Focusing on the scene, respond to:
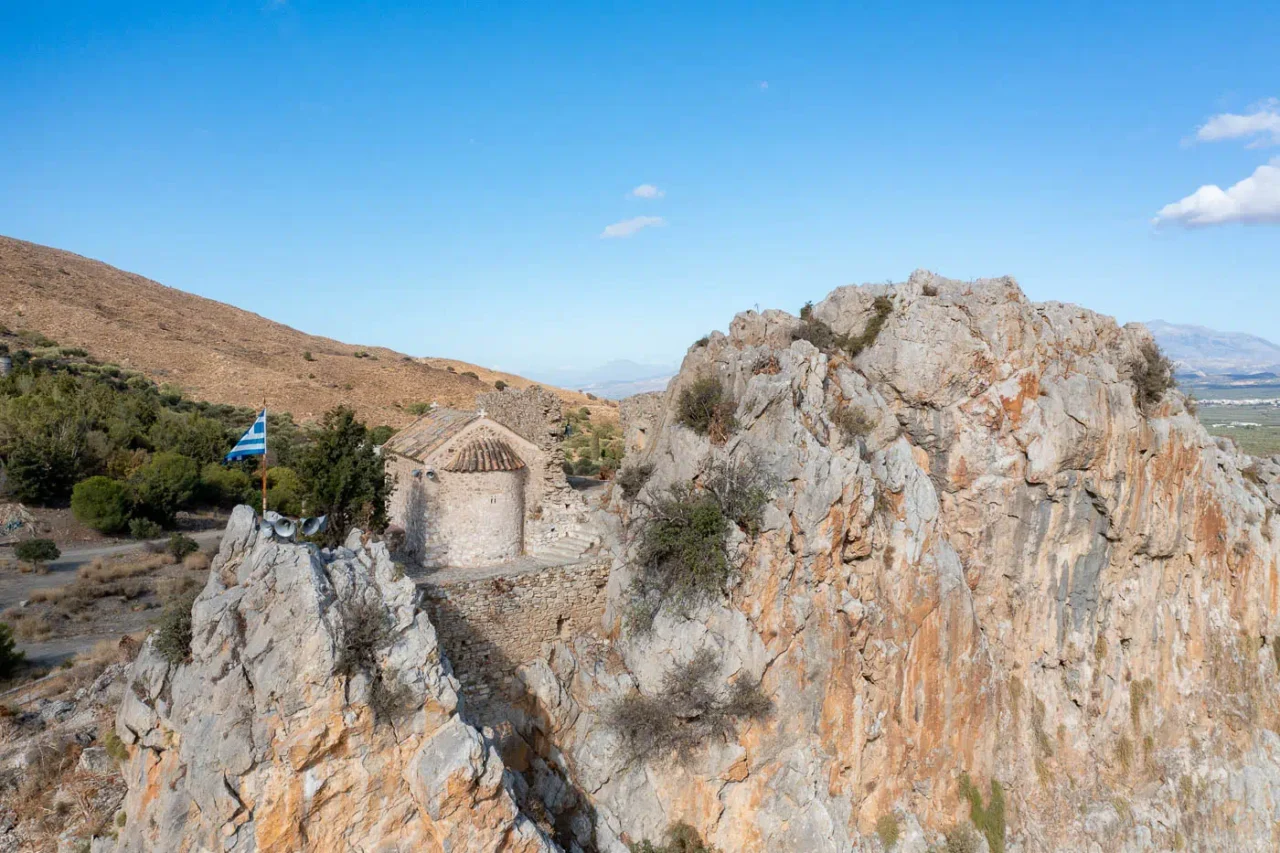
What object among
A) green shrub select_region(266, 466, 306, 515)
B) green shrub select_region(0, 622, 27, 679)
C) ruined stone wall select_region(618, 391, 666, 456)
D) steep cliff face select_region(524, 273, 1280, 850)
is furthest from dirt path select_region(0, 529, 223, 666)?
ruined stone wall select_region(618, 391, 666, 456)

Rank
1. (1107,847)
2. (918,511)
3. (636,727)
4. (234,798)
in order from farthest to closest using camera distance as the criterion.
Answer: (1107,847) < (918,511) < (636,727) < (234,798)

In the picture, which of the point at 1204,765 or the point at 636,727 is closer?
the point at 636,727

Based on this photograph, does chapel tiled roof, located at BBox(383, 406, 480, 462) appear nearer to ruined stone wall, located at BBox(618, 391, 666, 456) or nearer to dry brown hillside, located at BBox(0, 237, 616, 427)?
ruined stone wall, located at BBox(618, 391, 666, 456)

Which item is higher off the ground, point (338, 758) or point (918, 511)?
point (918, 511)

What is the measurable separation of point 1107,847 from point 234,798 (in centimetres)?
1986

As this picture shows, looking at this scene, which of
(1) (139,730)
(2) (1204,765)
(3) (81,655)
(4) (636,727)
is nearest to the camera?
(1) (139,730)

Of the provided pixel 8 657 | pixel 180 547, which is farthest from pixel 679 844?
pixel 180 547

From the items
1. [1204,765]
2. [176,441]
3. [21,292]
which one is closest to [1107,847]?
[1204,765]

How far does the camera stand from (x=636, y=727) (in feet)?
45.2

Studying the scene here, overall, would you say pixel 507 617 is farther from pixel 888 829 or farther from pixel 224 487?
pixel 224 487

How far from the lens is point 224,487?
33.3 meters

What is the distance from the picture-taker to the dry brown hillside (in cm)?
5503

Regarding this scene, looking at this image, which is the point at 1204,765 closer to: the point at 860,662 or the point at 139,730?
the point at 860,662

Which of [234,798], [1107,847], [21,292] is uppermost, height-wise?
[21,292]
